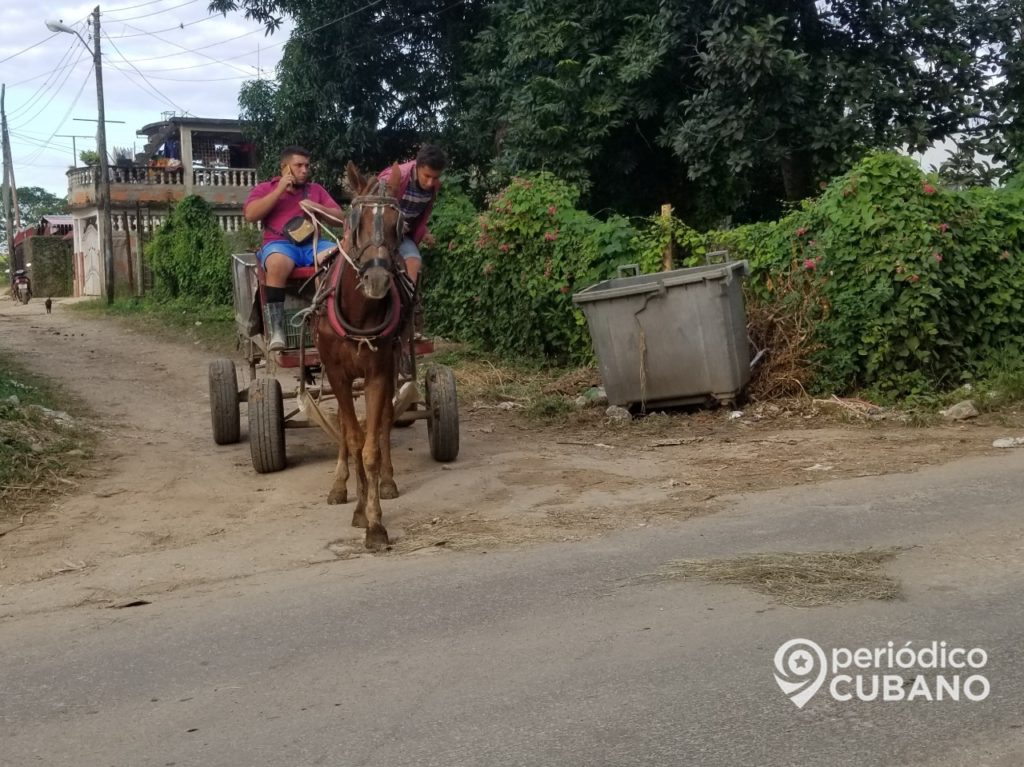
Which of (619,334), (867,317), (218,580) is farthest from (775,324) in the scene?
(218,580)

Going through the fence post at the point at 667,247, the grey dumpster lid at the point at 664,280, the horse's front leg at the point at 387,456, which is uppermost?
the fence post at the point at 667,247

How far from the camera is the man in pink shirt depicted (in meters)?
8.41

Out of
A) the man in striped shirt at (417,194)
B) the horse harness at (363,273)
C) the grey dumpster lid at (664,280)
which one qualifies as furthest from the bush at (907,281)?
the horse harness at (363,273)

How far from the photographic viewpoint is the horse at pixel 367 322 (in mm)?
6445

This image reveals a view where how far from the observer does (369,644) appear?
4844 millimetres

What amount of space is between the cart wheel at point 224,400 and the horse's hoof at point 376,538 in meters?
3.78

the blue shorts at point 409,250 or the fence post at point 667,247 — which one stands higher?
the fence post at point 667,247

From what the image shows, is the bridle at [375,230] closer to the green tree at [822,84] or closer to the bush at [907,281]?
the bush at [907,281]

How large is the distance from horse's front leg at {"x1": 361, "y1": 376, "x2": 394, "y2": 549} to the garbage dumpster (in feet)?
13.2

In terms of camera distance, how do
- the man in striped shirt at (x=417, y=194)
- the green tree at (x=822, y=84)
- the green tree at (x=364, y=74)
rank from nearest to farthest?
the man in striped shirt at (x=417, y=194) < the green tree at (x=822, y=84) < the green tree at (x=364, y=74)

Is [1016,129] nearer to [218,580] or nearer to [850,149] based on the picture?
[850,149]

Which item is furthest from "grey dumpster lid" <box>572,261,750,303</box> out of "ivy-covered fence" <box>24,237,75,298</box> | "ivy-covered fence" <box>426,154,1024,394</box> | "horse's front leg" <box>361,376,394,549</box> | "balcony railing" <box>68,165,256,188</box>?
"ivy-covered fence" <box>24,237,75,298</box>

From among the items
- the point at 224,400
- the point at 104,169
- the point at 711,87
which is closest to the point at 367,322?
the point at 224,400

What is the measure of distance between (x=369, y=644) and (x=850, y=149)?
11.8 metres
